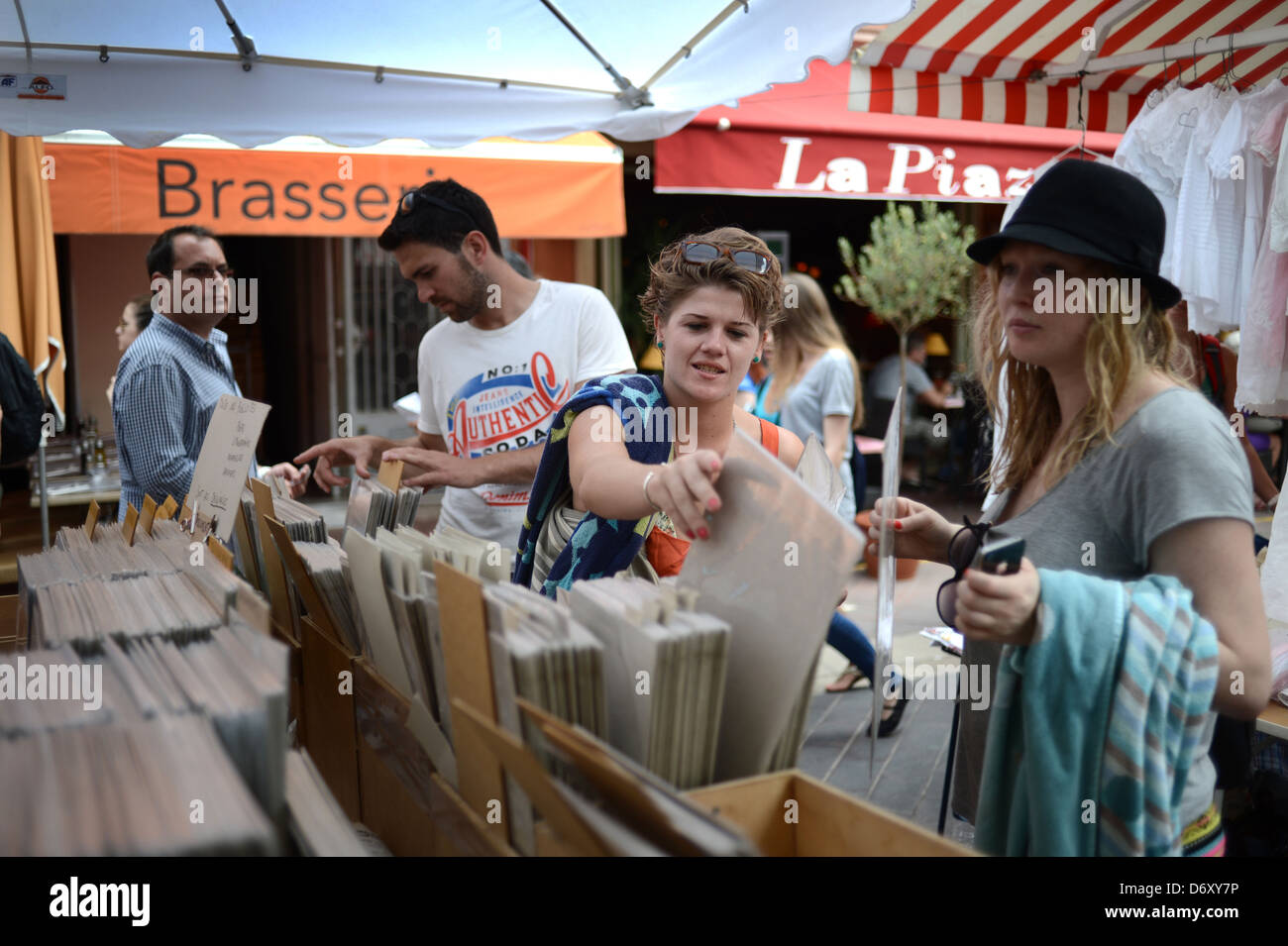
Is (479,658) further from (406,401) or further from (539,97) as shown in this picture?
(406,401)

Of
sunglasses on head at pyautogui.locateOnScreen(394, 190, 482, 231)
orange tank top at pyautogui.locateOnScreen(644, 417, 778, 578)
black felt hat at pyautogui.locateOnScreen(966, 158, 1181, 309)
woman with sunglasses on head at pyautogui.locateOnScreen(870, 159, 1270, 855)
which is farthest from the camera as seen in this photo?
sunglasses on head at pyautogui.locateOnScreen(394, 190, 482, 231)

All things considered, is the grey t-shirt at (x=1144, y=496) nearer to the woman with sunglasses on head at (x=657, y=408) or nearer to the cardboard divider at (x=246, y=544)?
the woman with sunglasses on head at (x=657, y=408)

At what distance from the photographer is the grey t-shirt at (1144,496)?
4.28 feet

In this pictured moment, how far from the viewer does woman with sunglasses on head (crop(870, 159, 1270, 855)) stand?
1.27 meters

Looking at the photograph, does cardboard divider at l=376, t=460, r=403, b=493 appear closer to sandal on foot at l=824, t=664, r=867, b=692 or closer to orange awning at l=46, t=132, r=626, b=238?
orange awning at l=46, t=132, r=626, b=238

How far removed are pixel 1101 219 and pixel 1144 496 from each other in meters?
0.40

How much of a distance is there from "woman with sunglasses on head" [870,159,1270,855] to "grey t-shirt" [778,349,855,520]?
318 centimetres

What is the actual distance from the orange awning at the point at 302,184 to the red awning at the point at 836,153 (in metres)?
0.68

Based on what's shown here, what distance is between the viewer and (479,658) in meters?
1.04

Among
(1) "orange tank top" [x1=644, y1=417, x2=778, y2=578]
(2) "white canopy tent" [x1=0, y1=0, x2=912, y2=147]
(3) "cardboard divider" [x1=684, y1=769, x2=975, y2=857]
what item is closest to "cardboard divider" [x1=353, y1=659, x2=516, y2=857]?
(3) "cardboard divider" [x1=684, y1=769, x2=975, y2=857]

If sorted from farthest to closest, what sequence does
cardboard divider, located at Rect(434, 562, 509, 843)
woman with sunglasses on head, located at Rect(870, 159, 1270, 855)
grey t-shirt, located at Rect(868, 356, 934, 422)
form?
grey t-shirt, located at Rect(868, 356, 934, 422) → woman with sunglasses on head, located at Rect(870, 159, 1270, 855) → cardboard divider, located at Rect(434, 562, 509, 843)

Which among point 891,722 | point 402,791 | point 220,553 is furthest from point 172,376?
point 891,722

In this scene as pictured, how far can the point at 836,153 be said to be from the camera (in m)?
4.43
